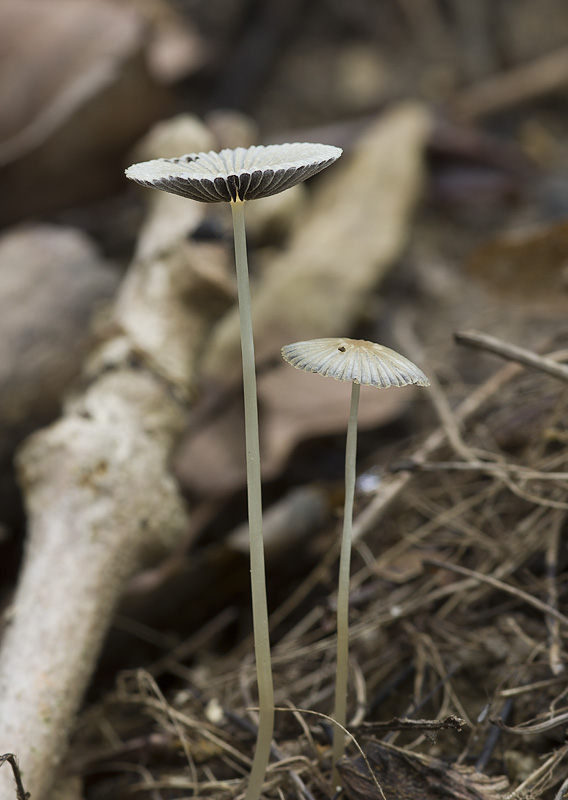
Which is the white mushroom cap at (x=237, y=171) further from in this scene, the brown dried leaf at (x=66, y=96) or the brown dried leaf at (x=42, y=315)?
the brown dried leaf at (x=66, y=96)

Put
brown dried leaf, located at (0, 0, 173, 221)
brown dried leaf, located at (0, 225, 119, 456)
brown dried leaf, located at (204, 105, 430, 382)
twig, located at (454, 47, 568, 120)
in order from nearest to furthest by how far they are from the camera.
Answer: brown dried leaf, located at (0, 225, 119, 456), brown dried leaf, located at (204, 105, 430, 382), brown dried leaf, located at (0, 0, 173, 221), twig, located at (454, 47, 568, 120)

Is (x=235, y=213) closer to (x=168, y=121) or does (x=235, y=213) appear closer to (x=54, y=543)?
(x=54, y=543)

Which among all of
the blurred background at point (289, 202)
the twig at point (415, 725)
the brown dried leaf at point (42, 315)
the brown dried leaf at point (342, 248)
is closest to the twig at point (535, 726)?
the twig at point (415, 725)

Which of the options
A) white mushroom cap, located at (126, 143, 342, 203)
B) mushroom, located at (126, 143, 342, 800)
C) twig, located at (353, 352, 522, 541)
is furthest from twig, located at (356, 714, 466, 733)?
white mushroom cap, located at (126, 143, 342, 203)

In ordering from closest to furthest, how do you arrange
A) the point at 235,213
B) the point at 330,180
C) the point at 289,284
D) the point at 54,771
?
the point at 235,213, the point at 54,771, the point at 289,284, the point at 330,180

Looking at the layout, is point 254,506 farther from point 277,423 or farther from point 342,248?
point 342,248

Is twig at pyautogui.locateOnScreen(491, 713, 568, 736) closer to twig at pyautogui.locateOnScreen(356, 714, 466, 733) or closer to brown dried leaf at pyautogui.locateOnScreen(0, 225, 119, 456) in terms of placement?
twig at pyautogui.locateOnScreen(356, 714, 466, 733)

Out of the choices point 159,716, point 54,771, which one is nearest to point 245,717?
point 159,716
